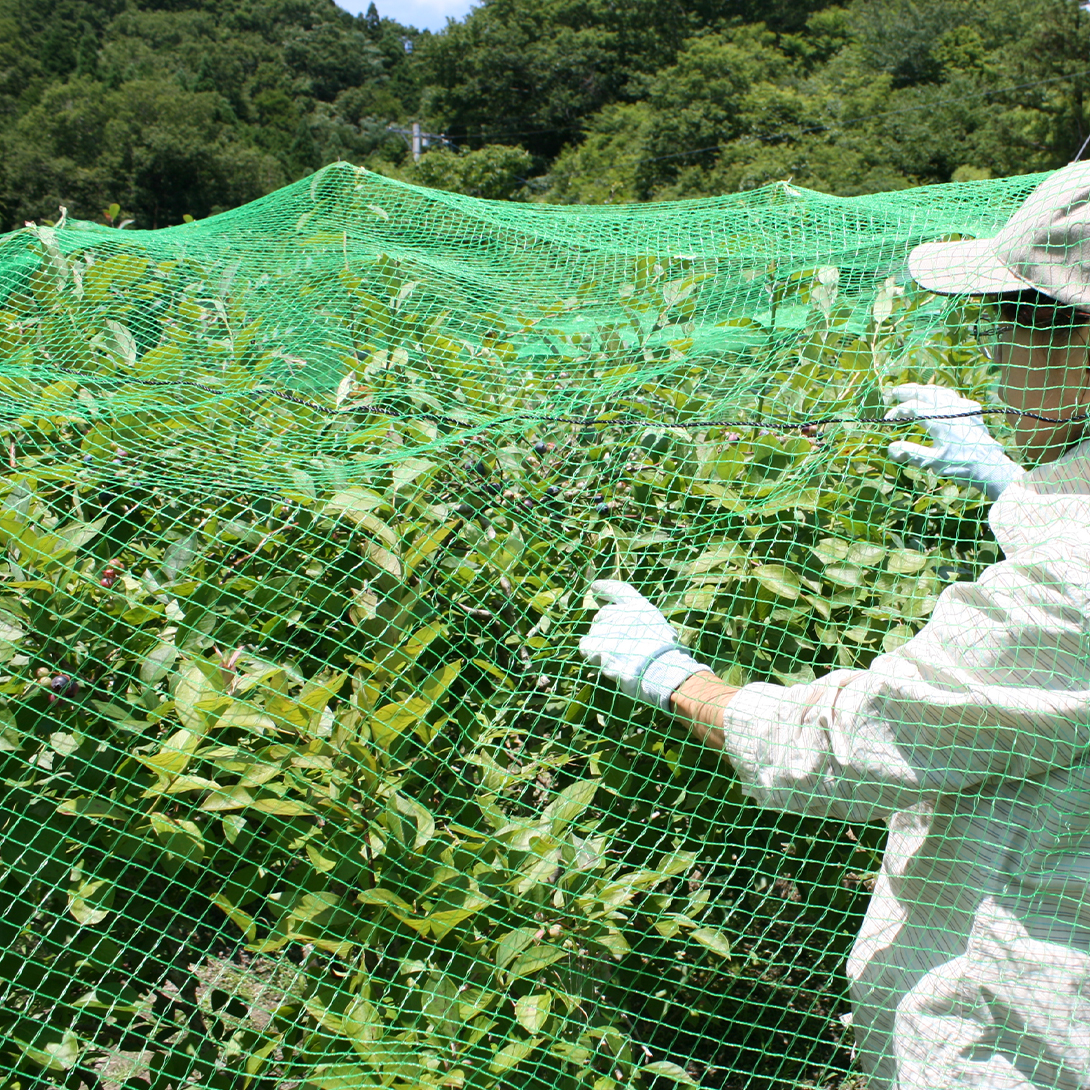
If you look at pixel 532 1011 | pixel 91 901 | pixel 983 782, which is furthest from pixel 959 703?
pixel 91 901

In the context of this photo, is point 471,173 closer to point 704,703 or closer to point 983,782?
point 704,703

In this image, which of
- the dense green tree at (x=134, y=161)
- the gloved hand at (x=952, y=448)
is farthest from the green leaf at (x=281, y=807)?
the dense green tree at (x=134, y=161)

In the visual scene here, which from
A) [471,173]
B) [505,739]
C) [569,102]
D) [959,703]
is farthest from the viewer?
[569,102]

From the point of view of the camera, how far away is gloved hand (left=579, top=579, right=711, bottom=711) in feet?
4.68

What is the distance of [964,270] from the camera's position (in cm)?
154

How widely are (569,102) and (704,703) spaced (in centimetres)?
4559

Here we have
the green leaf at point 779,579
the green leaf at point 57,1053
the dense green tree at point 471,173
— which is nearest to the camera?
the green leaf at point 57,1053

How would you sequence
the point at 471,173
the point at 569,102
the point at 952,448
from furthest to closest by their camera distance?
the point at 569,102 < the point at 471,173 < the point at 952,448

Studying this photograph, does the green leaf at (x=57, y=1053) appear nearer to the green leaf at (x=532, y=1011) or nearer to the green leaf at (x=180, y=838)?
the green leaf at (x=180, y=838)

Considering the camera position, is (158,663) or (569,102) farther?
(569,102)

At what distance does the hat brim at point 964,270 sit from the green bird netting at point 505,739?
32cm

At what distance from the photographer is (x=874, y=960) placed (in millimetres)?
1392

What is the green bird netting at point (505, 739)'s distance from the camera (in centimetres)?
125

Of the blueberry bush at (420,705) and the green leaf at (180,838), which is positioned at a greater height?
the blueberry bush at (420,705)
